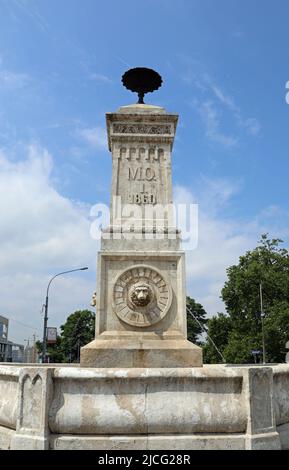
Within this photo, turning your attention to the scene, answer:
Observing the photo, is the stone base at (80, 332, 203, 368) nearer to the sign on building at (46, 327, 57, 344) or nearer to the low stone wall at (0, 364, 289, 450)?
the low stone wall at (0, 364, 289, 450)

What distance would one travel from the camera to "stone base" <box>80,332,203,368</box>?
8.30 metres

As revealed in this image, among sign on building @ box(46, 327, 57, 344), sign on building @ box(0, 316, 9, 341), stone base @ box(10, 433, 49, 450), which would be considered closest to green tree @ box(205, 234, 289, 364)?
sign on building @ box(46, 327, 57, 344)

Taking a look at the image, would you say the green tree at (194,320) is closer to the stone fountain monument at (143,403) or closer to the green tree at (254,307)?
the green tree at (254,307)

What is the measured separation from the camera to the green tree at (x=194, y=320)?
183 feet

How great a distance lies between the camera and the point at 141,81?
11352 millimetres

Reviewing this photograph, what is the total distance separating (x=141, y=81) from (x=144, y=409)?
8.74 metres

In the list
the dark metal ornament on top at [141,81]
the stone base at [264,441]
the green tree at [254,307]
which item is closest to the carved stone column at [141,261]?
the dark metal ornament on top at [141,81]

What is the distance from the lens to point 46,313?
84.6ft

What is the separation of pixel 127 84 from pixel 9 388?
8.35 metres

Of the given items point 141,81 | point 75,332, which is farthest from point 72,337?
point 141,81

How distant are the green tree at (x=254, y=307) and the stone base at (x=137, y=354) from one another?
25962 millimetres

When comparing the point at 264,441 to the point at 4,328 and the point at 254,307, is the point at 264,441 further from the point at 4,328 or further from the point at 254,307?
the point at 4,328

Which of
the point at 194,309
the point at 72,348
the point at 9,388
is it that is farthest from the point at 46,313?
the point at 72,348

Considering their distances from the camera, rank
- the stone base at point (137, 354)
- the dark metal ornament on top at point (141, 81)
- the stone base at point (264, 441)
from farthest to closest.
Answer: the dark metal ornament on top at point (141, 81) < the stone base at point (137, 354) < the stone base at point (264, 441)
